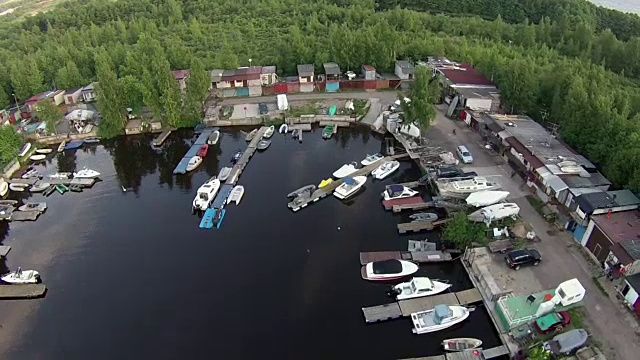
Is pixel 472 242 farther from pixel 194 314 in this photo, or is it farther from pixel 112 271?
pixel 112 271

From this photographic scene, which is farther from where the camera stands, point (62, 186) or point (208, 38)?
point (208, 38)

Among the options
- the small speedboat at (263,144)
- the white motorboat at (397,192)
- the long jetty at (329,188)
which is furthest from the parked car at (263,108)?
the white motorboat at (397,192)

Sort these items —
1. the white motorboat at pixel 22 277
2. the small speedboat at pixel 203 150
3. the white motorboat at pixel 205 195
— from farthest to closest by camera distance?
1. the small speedboat at pixel 203 150
2. the white motorboat at pixel 205 195
3. the white motorboat at pixel 22 277

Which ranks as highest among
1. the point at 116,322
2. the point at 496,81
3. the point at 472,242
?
the point at 496,81

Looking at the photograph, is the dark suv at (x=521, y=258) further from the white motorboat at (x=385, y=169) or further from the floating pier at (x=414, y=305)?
the white motorboat at (x=385, y=169)

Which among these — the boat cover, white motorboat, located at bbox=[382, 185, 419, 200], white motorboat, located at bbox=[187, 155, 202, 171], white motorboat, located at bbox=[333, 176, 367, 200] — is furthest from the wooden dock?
white motorboat, located at bbox=[382, 185, 419, 200]

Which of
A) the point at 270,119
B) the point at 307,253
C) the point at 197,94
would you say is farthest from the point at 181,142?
the point at 307,253
